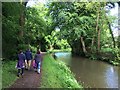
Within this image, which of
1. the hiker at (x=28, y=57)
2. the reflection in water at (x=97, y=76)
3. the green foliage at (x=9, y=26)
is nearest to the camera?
the green foliage at (x=9, y=26)

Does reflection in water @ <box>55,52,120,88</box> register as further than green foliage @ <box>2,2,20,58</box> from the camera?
Yes

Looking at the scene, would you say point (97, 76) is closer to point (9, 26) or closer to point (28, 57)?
point (28, 57)

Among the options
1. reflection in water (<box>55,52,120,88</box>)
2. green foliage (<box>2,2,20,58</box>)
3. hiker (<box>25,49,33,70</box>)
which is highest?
green foliage (<box>2,2,20,58</box>)

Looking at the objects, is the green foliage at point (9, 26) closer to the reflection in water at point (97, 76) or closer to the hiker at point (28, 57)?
the hiker at point (28, 57)

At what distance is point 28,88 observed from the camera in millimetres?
13695

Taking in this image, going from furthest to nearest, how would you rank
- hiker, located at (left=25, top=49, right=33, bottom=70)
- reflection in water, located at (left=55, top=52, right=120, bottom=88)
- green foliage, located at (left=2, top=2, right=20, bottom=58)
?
reflection in water, located at (left=55, top=52, right=120, bottom=88), hiker, located at (left=25, top=49, right=33, bottom=70), green foliage, located at (left=2, top=2, right=20, bottom=58)

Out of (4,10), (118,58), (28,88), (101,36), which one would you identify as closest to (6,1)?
(4,10)

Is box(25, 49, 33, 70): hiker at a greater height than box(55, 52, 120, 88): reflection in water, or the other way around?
box(25, 49, 33, 70): hiker

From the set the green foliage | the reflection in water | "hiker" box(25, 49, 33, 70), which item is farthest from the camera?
the reflection in water

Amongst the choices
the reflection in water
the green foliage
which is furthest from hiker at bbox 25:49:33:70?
the reflection in water

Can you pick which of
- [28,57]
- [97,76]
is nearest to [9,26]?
[28,57]

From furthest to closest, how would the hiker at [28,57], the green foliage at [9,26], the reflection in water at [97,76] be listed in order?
the reflection in water at [97,76]
the hiker at [28,57]
the green foliage at [9,26]

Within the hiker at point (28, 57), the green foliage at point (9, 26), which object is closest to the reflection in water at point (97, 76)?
the hiker at point (28, 57)

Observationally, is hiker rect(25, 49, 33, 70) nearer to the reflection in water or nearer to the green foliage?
the green foliage
